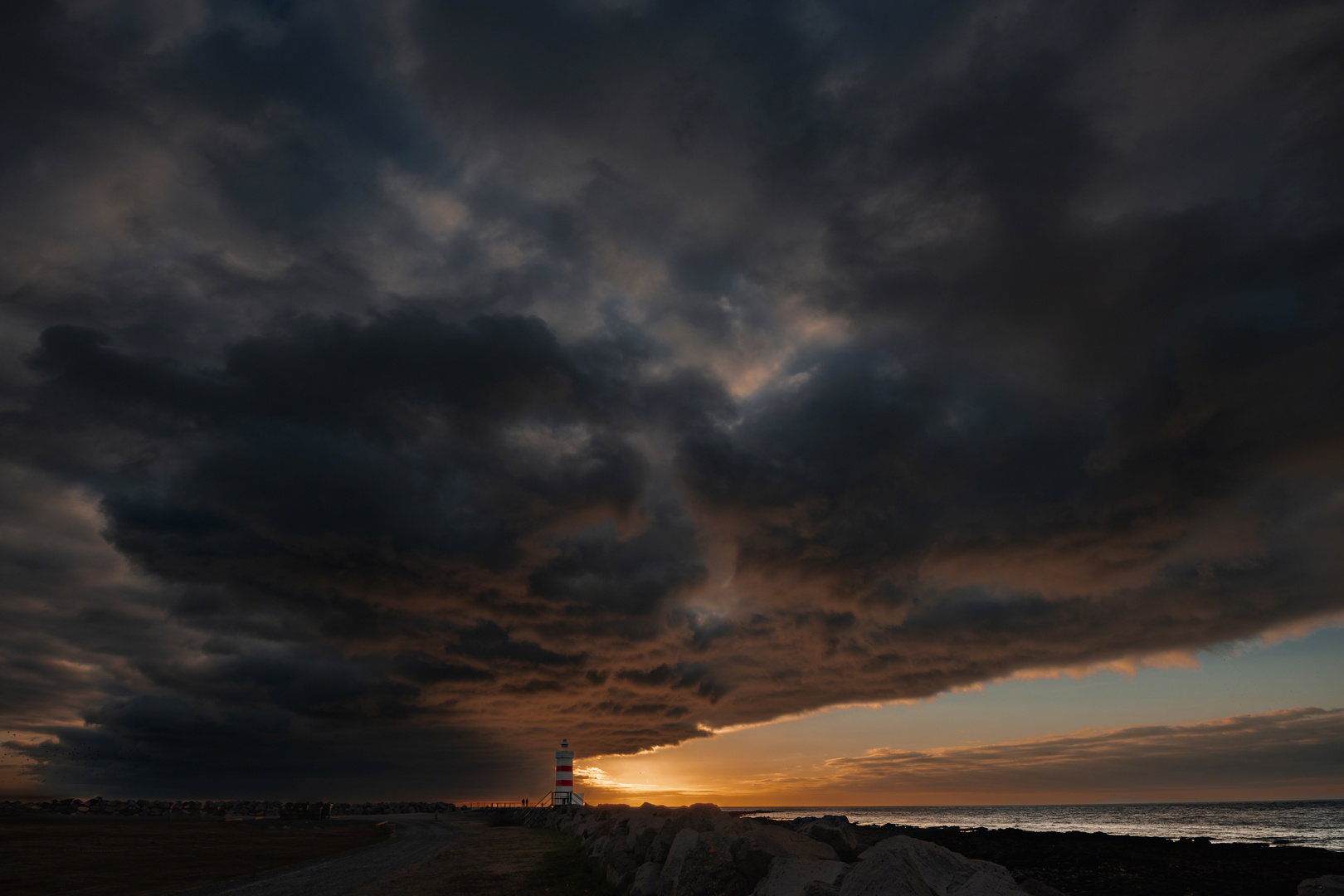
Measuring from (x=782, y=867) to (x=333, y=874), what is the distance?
70.4 feet

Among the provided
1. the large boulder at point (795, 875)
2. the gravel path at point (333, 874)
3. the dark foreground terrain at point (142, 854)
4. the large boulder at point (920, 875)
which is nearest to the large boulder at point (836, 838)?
the large boulder at point (795, 875)

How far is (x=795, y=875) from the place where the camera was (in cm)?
1241

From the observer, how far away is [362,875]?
84.0ft

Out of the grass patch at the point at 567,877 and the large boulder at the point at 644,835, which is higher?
the large boulder at the point at 644,835

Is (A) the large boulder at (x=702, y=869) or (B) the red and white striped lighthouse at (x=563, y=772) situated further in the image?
(B) the red and white striped lighthouse at (x=563, y=772)

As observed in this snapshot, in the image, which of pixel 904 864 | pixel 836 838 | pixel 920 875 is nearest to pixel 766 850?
pixel 904 864

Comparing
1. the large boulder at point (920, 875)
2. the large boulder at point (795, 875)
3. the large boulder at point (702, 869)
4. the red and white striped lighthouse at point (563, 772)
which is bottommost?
the red and white striped lighthouse at point (563, 772)

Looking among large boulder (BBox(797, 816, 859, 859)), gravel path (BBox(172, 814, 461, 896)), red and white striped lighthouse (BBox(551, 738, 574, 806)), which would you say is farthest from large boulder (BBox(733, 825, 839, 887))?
red and white striped lighthouse (BBox(551, 738, 574, 806))

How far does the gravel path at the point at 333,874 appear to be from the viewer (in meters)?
22.2

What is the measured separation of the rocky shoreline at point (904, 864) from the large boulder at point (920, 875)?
0.02 meters

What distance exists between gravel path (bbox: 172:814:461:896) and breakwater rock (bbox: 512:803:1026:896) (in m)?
9.24

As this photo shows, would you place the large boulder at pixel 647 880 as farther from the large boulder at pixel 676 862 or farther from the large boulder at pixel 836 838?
the large boulder at pixel 836 838

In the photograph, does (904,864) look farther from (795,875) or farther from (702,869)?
(702,869)

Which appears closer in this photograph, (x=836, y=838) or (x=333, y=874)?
(x=836, y=838)
